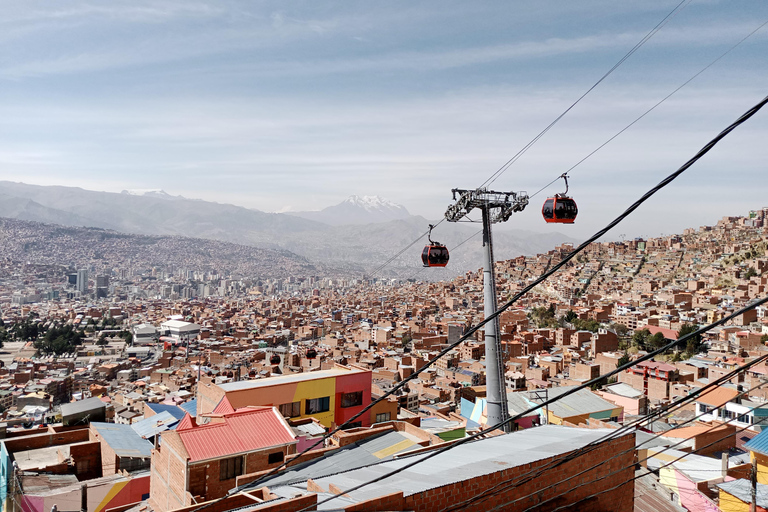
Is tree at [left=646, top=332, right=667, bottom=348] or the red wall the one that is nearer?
the red wall

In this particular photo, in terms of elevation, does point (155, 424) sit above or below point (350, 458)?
below

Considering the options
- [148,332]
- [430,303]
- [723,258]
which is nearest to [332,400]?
[148,332]

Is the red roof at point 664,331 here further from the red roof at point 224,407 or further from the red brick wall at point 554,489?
the red brick wall at point 554,489

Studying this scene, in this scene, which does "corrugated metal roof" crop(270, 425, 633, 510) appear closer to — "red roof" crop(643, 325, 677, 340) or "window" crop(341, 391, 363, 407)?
"window" crop(341, 391, 363, 407)

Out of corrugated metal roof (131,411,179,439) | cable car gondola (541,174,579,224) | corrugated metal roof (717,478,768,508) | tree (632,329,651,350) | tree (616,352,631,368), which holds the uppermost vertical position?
cable car gondola (541,174,579,224)

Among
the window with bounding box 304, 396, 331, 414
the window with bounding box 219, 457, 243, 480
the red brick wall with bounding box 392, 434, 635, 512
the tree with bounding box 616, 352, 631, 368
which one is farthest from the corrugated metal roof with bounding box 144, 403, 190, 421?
the tree with bounding box 616, 352, 631, 368

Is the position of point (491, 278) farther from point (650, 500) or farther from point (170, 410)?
point (170, 410)

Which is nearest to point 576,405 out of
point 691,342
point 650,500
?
point 650,500
